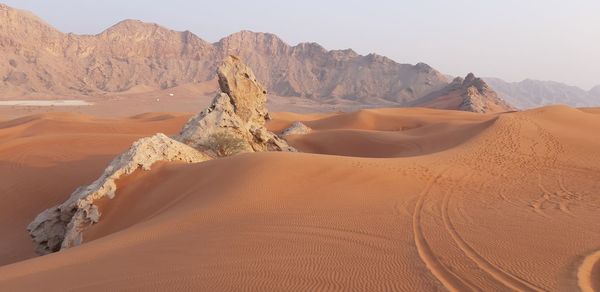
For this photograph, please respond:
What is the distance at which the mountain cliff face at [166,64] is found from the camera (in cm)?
7744

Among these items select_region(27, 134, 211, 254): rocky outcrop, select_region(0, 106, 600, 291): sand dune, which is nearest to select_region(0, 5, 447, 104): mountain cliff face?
select_region(27, 134, 211, 254): rocky outcrop

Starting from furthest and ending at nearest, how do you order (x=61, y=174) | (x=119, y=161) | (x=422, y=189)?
(x=61, y=174) < (x=119, y=161) < (x=422, y=189)

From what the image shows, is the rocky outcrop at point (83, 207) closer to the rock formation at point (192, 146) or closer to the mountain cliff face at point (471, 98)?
the rock formation at point (192, 146)

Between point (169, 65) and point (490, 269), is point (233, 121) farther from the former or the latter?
point (169, 65)

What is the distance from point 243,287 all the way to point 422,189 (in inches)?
205

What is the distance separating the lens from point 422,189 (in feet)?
28.1

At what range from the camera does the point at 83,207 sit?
8.88 meters

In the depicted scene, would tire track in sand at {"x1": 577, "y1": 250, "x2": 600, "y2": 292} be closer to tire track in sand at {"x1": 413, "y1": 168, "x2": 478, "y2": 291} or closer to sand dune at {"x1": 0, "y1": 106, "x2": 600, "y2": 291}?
sand dune at {"x1": 0, "y1": 106, "x2": 600, "y2": 291}

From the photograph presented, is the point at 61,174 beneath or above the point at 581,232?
beneath

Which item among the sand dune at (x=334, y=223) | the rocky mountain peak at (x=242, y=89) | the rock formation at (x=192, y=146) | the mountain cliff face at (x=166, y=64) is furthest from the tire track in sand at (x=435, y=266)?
the mountain cliff face at (x=166, y=64)

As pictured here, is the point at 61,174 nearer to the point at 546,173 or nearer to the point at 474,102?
the point at 546,173

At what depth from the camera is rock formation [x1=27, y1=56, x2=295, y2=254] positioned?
29.9ft

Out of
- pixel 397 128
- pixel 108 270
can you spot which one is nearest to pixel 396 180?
pixel 108 270

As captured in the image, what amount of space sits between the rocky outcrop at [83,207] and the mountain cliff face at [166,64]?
6846 cm
